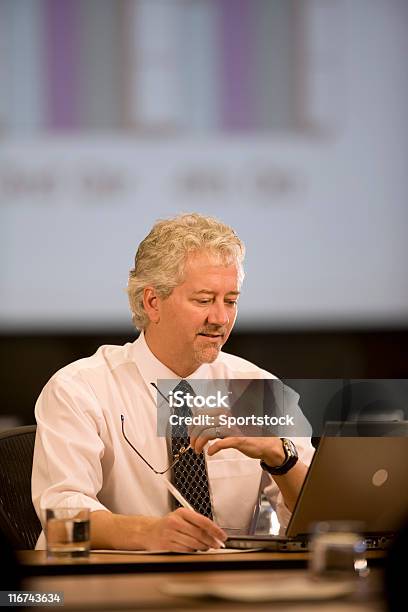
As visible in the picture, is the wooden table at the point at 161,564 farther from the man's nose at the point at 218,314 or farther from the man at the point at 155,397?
the man's nose at the point at 218,314

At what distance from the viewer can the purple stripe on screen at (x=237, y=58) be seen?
4.54 metres

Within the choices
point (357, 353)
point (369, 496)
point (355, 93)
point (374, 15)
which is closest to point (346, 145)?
point (355, 93)

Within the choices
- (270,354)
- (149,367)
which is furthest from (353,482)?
(270,354)

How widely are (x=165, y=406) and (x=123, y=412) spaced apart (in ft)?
0.31

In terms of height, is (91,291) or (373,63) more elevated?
A: (373,63)

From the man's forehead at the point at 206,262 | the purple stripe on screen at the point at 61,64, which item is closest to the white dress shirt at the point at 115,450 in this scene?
the man's forehead at the point at 206,262

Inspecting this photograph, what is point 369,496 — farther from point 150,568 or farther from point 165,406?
point 165,406

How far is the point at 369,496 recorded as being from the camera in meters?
1.88

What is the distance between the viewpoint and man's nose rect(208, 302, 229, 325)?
2373 mm

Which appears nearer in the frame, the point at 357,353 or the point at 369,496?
the point at 369,496

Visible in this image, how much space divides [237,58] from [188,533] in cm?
310

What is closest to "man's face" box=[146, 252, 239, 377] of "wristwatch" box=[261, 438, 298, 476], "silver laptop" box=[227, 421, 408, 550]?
"wristwatch" box=[261, 438, 298, 476]

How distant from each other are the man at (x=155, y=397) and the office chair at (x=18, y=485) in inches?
5.8

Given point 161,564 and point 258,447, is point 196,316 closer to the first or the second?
point 258,447
